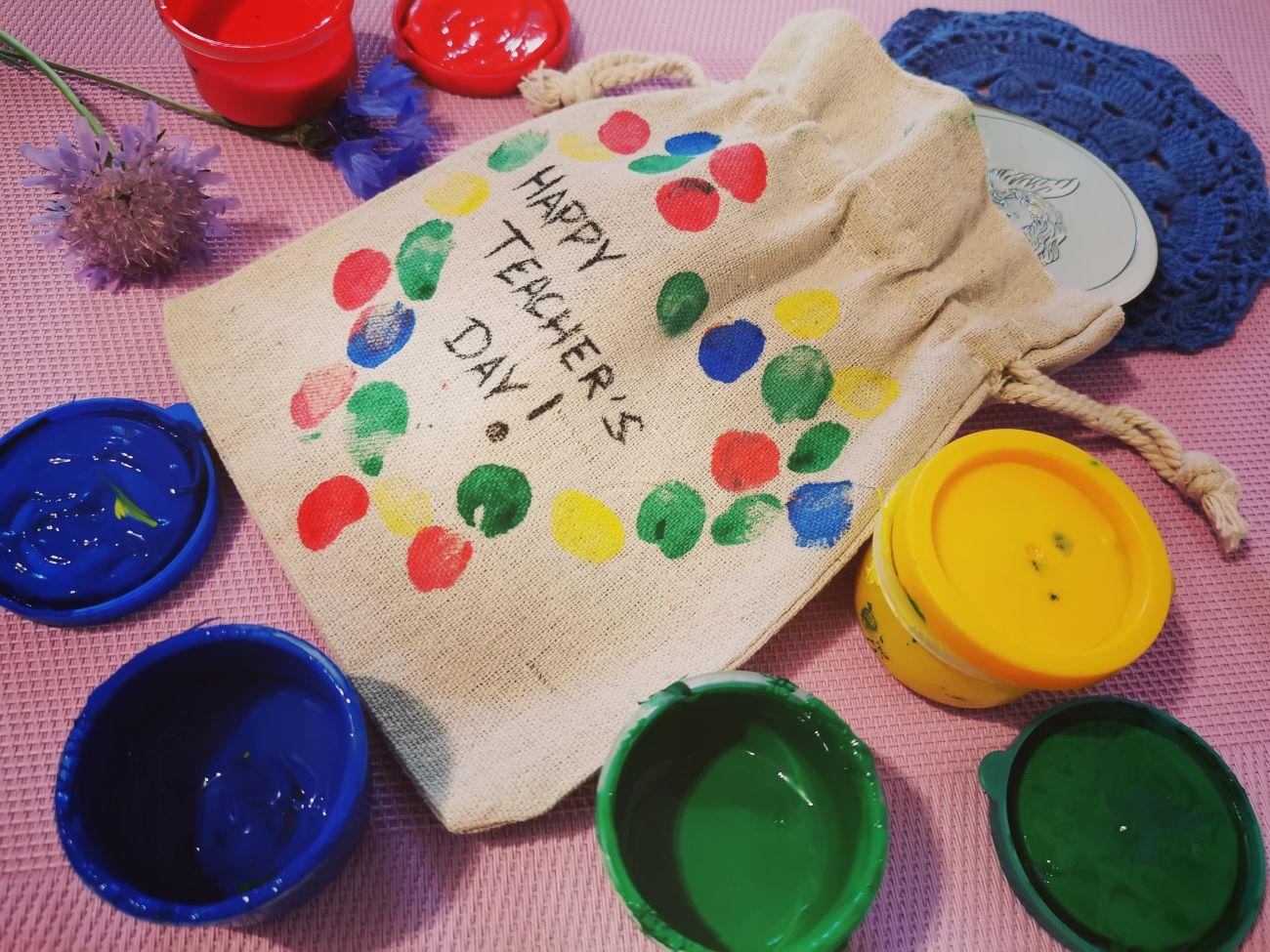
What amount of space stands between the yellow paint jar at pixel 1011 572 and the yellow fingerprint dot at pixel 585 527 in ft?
0.51

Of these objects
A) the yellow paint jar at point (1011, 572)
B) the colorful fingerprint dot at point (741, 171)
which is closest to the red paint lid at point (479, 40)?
the colorful fingerprint dot at point (741, 171)

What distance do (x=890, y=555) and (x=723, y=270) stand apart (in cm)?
21

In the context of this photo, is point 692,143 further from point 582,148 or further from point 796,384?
point 796,384

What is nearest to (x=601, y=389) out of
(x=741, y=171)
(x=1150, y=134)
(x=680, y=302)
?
(x=680, y=302)

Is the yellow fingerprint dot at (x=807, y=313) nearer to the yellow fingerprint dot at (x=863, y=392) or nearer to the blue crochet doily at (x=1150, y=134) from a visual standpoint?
the yellow fingerprint dot at (x=863, y=392)

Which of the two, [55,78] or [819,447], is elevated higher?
[55,78]

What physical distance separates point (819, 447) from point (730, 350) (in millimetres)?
85

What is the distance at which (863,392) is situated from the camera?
2.00ft

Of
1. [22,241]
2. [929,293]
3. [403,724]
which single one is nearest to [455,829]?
[403,724]

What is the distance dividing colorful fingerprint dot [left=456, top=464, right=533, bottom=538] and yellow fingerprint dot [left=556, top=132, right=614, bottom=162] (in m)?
0.24

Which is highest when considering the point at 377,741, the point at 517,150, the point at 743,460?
the point at 517,150

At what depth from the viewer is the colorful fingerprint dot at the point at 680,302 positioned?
588 mm

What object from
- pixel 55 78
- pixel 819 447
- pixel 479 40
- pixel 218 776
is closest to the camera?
pixel 218 776

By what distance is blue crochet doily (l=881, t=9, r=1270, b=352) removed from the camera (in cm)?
74
